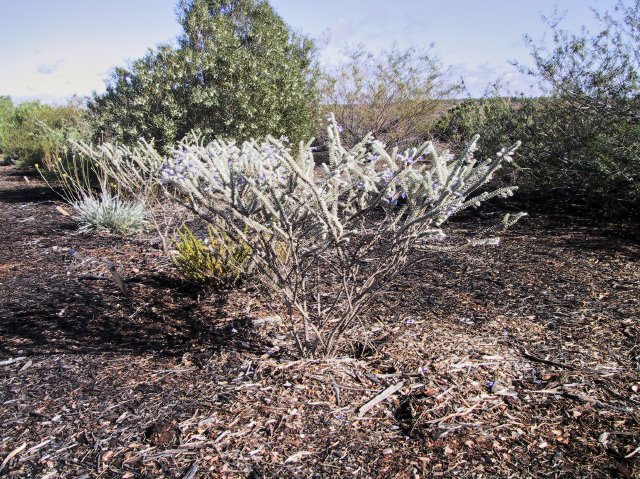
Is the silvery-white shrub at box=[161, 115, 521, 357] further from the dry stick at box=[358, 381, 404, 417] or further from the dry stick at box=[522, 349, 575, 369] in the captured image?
the dry stick at box=[522, 349, 575, 369]

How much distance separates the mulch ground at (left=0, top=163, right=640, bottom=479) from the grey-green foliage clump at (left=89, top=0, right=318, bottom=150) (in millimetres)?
5012

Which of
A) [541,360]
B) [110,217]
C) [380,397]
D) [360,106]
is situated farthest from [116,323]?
[360,106]

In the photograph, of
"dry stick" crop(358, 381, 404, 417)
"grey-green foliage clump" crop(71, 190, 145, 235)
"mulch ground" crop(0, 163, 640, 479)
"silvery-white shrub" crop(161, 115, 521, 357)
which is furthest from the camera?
"grey-green foliage clump" crop(71, 190, 145, 235)

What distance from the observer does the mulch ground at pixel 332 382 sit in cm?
237

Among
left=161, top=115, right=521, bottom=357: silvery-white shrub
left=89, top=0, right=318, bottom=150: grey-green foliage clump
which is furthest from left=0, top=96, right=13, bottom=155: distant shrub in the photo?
left=161, top=115, right=521, bottom=357: silvery-white shrub

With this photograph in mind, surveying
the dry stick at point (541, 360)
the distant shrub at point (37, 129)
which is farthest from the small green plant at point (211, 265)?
the distant shrub at point (37, 129)

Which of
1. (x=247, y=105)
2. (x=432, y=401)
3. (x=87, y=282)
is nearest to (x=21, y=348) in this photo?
(x=87, y=282)

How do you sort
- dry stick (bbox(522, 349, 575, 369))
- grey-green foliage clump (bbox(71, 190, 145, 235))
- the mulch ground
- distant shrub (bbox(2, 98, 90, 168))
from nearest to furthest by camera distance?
the mulch ground → dry stick (bbox(522, 349, 575, 369)) → grey-green foliage clump (bbox(71, 190, 145, 235)) → distant shrub (bbox(2, 98, 90, 168))

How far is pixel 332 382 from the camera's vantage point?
291 centimetres

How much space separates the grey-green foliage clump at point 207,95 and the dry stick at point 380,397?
21.9ft

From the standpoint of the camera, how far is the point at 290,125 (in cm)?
1018

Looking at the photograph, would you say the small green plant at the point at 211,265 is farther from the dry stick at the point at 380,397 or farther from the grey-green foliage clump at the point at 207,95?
the grey-green foliage clump at the point at 207,95

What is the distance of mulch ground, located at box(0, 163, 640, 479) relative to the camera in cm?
237

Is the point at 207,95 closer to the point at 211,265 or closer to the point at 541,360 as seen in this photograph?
the point at 211,265
